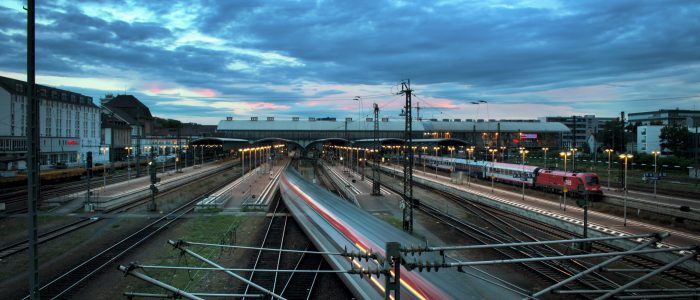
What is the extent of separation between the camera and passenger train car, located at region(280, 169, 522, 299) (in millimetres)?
11398

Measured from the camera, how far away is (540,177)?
2014 inches

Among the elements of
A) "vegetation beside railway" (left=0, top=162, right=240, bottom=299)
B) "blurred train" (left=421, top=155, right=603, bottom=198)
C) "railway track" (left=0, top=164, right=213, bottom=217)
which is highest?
"blurred train" (left=421, top=155, right=603, bottom=198)

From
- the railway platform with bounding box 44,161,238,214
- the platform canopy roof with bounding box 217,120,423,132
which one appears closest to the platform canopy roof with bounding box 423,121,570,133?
the platform canopy roof with bounding box 217,120,423,132

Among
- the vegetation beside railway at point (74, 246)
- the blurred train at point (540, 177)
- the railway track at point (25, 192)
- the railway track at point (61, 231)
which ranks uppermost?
the blurred train at point (540, 177)

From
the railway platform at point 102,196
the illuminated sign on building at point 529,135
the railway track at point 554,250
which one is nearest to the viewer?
the railway track at point 554,250

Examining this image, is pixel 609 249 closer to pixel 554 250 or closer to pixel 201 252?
pixel 554 250

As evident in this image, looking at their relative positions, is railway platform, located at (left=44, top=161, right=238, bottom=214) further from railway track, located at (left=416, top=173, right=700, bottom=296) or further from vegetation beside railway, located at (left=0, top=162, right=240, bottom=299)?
railway track, located at (left=416, top=173, right=700, bottom=296)

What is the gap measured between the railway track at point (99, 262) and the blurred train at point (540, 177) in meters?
31.4

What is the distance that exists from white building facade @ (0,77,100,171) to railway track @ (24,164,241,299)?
4241cm

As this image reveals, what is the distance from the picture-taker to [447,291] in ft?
36.4

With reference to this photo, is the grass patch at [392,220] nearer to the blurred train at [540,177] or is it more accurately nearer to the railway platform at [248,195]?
the railway platform at [248,195]

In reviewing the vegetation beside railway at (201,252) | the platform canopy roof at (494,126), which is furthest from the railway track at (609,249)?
the platform canopy roof at (494,126)

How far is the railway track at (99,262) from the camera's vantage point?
19.0 m

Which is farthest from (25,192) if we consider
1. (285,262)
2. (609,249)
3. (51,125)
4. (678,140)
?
(678,140)
